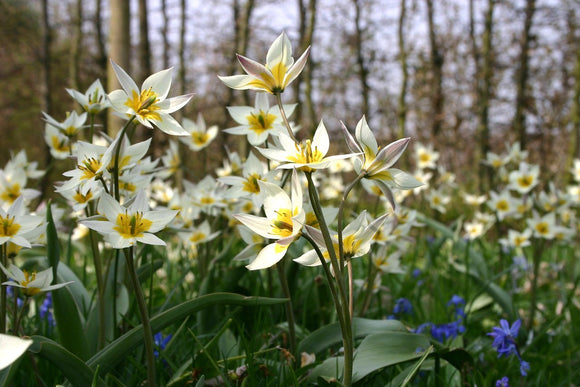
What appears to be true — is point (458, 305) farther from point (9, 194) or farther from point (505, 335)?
point (9, 194)

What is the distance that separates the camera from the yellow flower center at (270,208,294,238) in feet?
3.42

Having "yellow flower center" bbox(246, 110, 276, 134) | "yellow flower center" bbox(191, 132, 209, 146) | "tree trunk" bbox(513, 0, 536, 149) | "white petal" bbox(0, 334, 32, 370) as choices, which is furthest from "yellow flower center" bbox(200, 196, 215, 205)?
"tree trunk" bbox(513, 0, 536, 149)

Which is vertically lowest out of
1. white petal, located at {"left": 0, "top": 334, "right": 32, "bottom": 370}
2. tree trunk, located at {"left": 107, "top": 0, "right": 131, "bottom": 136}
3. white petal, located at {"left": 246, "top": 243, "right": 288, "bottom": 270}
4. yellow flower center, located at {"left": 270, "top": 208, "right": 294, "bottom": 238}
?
white petal, located at {"left": 0, "top": 334, "right": 32, "bottom": 370}

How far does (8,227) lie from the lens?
1209mm

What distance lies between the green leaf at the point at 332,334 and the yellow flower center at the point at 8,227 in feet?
2.82

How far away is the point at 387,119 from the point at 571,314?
8.90 meters

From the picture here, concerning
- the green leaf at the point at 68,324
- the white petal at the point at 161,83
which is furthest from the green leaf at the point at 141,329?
the white petal at the point at 161,83

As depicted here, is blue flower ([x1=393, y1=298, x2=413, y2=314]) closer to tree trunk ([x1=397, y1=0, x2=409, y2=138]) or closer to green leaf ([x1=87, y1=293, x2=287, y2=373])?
green leaf ([x1=87, y1=293, x2=287, y2=373])

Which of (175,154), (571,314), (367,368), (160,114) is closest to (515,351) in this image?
(367,368)

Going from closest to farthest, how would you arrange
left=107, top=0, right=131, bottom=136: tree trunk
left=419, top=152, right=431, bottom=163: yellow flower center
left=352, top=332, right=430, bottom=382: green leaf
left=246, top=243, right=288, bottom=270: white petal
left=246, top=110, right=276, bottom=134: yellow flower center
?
left=246, top=243, right=288, bottom=270: white petal → left=352, top=332, right=430, bottom=382: green leaf → left=246, top=110, right=276, bottom=134: yellow flower center → left=419, top=152, right=431, bottom=163: yellow flower center → left=107, top=0, right=131, bottom=136: tree trunk

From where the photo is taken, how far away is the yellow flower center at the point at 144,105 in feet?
3.81

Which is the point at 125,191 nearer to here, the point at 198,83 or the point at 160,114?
the point at 160,114

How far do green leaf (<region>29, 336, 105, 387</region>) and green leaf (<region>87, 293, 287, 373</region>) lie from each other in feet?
0.17

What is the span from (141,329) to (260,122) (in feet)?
2.27
